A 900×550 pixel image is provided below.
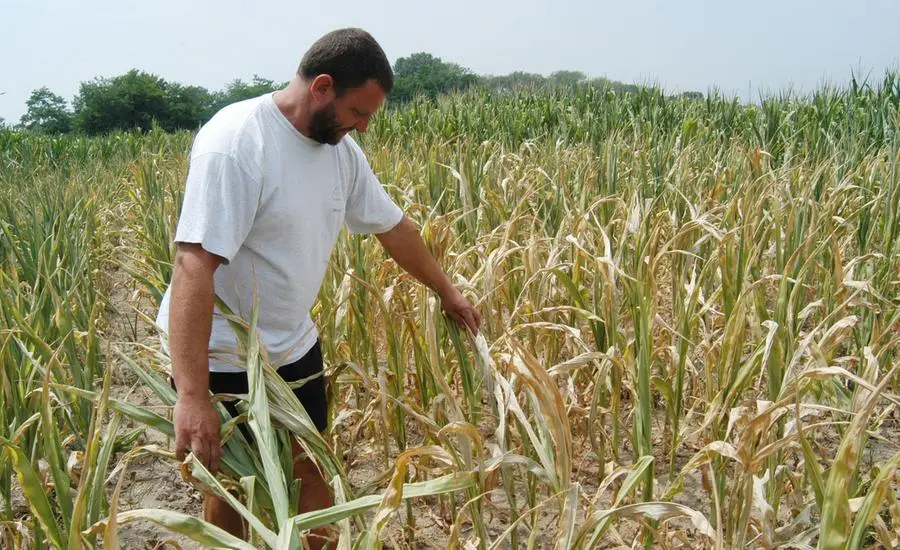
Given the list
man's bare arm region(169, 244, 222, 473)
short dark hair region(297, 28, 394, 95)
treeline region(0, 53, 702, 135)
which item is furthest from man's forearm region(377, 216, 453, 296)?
treeline region(0, 53, 702, 135)

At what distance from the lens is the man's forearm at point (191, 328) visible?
136cm

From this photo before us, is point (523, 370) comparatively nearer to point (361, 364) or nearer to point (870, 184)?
point (361, 364)

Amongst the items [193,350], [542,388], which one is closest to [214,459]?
[193,350]

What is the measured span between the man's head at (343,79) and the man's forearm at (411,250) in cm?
38

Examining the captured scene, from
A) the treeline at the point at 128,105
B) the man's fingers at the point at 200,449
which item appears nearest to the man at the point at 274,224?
the man's fingers at the point at 200,449

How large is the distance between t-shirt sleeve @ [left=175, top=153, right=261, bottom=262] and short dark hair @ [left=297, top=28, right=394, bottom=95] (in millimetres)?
267

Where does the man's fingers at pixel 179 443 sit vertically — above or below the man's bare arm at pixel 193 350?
below

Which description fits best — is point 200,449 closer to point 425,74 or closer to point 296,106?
point 296,106

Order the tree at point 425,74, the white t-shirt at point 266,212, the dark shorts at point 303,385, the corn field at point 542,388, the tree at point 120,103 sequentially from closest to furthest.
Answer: the corn field at point 542,388 < the white t-shirt at point 266,212 < the dark shorts at point 303,385 < the tree at point 120,103 < the tree at point 425,74

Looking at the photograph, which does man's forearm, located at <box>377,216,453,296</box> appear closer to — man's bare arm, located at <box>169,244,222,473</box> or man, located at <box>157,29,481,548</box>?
man, located at <box>157,29,481,548</box>

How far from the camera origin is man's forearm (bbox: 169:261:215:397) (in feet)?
4.46

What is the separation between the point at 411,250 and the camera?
1.95m

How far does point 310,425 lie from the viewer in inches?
51.5

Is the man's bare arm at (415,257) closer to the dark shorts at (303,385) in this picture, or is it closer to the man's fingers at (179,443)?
the dark shorts at (303,385)
